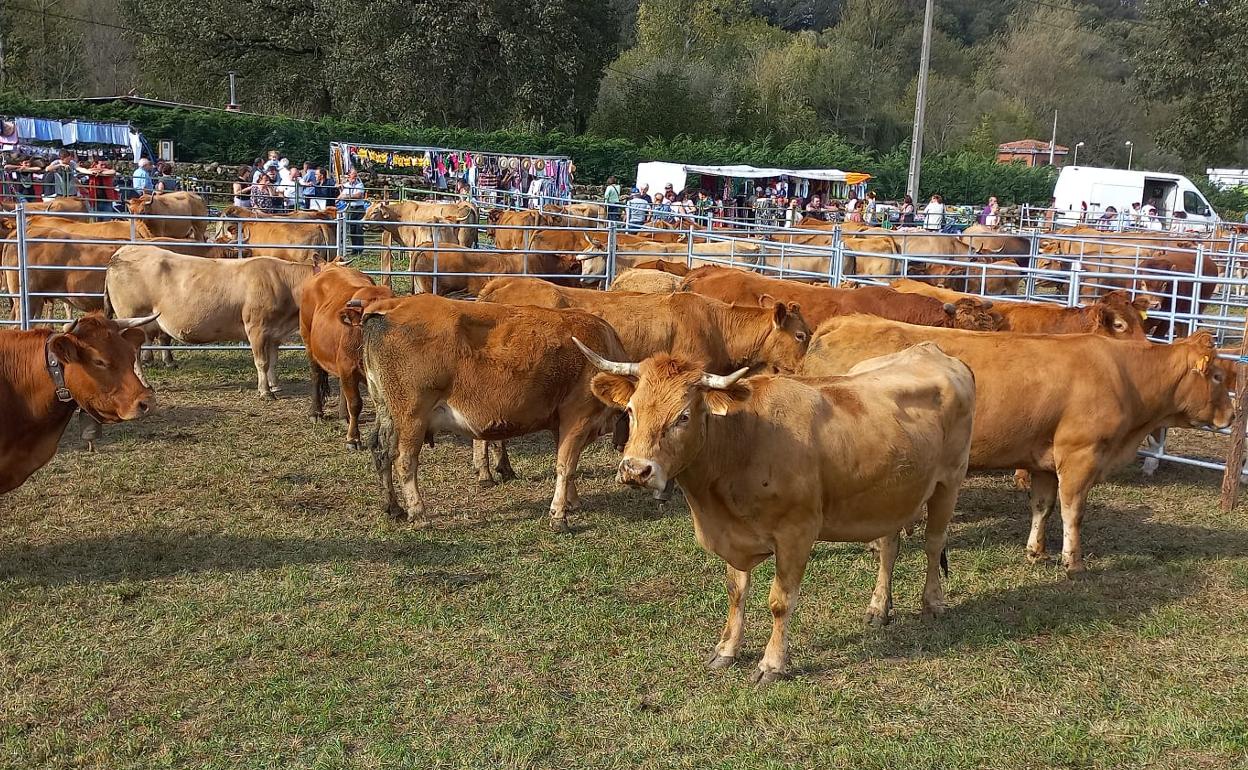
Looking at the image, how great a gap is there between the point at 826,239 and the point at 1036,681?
12880 millimetres

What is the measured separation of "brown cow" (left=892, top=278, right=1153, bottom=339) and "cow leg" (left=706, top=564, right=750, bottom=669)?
465cm

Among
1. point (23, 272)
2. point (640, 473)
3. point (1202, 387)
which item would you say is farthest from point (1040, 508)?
point (23, 272)

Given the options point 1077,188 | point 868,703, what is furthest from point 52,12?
point 868,703

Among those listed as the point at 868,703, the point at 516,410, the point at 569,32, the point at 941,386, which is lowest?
the point at 868,703

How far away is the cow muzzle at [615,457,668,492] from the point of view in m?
4.06

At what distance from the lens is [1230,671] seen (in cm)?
500

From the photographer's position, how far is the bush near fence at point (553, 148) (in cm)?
3312

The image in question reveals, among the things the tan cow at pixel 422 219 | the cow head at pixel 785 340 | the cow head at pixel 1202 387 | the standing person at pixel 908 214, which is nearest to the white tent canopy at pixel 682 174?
the standing person at pixel 908 214

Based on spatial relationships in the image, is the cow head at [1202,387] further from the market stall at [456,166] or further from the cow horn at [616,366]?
the market stall at [456,166]

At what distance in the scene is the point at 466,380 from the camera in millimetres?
6625

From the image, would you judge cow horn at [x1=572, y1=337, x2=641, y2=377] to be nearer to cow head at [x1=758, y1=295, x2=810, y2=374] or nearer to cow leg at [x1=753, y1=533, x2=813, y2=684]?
cow leg at [x1=753, y1=533, x2=813, y2=684]

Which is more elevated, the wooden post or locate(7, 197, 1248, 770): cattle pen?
the wooden post

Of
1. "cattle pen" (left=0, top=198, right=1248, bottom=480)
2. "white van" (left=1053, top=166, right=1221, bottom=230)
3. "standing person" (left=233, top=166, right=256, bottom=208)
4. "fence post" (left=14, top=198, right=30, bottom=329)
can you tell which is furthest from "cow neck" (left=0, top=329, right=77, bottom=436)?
"white van" (left=1053, top=166, right=1221, bottom=230)

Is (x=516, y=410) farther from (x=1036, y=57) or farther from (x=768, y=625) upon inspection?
(x=1036, y=57)
